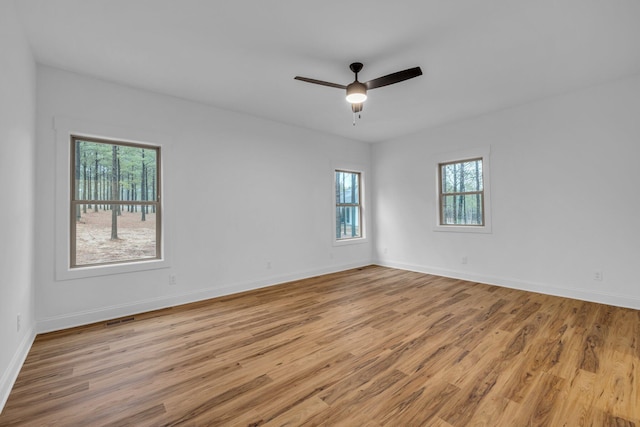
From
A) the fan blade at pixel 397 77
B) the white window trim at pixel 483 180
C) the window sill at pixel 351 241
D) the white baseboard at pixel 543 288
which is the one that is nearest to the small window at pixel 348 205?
the window sill at pixel 351 241

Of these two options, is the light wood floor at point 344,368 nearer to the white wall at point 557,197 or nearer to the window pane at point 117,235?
the white wall at point 557,197

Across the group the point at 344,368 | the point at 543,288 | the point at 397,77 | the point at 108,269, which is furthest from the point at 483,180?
the point at 108,269

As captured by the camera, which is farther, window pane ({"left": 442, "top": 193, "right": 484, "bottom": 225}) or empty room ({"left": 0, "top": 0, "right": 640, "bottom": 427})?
window pane ({"left": 442, "top": 193, "right": 484, "bottom": 225})

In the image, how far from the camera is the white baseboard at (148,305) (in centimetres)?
301

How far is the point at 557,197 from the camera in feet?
13.1

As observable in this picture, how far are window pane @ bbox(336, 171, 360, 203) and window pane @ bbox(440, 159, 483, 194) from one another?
181cm

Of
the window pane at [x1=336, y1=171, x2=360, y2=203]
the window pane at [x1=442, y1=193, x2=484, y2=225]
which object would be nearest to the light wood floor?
the window pane at [x1=442, y1=193, x2=484, y2=225]

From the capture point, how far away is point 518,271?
4379mm

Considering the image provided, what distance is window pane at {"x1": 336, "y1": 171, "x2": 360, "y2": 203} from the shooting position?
609cm

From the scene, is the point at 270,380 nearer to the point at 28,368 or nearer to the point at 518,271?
the point at 28,368

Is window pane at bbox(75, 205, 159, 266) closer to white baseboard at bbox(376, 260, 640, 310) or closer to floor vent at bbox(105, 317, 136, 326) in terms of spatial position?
floor vent at bbox(105, 317, 136, 326)

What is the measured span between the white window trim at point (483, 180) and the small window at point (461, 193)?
0.08 m

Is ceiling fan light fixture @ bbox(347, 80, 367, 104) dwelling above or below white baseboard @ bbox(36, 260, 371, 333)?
above

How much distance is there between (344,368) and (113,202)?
3223 millimetres
